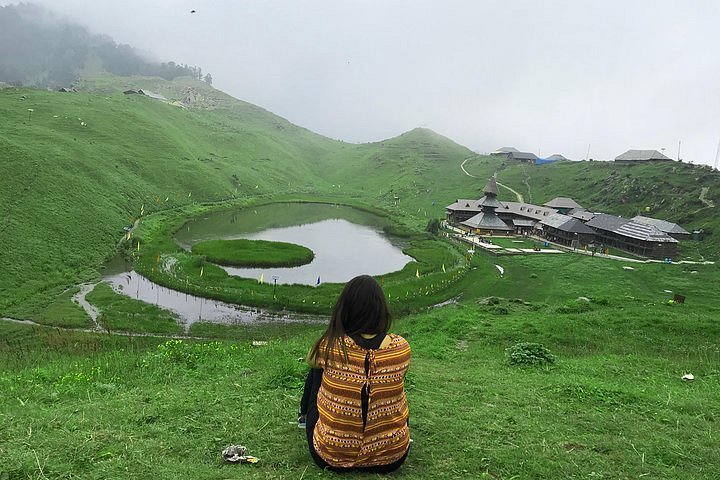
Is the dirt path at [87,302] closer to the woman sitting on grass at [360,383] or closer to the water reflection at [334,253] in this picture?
the water reflection at [334,253]

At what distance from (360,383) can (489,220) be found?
77075 mm

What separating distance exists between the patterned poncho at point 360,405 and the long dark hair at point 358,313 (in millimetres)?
117

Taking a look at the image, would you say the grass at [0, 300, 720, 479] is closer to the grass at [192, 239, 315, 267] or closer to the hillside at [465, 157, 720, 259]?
the grass at [192, 239, 315, 267]

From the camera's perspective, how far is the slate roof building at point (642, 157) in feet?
362

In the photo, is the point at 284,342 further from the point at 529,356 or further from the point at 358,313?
the point at 358,313

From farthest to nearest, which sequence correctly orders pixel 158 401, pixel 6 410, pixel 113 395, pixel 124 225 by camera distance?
pixel 124 225, pixel 113 395, pixel 158 401, pixel 6 410

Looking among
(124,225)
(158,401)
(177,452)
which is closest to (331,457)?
(177,452)

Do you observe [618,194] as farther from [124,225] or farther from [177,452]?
[177,452]

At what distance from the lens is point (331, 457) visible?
600 centimetres

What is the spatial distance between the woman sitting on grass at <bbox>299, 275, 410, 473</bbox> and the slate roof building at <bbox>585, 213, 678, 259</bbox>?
6644 centimetres

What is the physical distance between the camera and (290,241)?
6412cm

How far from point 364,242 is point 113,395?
5856 cm

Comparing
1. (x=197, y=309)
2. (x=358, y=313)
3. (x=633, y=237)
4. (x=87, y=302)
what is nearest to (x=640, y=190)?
(x=633, y=237)

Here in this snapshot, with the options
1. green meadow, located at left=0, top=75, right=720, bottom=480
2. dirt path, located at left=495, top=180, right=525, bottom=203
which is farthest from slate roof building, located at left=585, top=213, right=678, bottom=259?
dirt path, located at left=495, top=180, right=525, bottom=203
